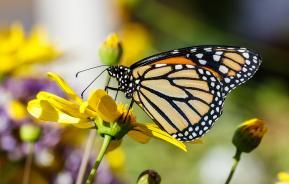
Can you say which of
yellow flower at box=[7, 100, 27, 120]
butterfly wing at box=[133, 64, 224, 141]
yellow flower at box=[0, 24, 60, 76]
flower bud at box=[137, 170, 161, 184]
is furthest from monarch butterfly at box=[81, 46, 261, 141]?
yellow flower at box=[0, 24, 60, 76]

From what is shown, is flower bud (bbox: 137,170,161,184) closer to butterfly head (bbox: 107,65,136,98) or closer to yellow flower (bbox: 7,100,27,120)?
butterfly head (bbox: 107,65,136,98)

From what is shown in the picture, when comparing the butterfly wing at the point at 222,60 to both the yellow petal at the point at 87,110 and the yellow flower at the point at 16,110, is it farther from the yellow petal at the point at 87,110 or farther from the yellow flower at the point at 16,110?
the yellow flower at the point at 16,110

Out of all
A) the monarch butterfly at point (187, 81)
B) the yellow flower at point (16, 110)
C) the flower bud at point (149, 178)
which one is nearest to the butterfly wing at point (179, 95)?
the monarch butterfly at point (187, 81)

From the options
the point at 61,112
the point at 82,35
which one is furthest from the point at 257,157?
the point at 61,112

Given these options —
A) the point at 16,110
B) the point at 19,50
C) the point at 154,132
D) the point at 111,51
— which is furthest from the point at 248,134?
the point at 19,50

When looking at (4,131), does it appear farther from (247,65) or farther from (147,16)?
(147,16)

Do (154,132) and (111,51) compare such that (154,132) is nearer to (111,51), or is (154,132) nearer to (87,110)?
(87,110)
